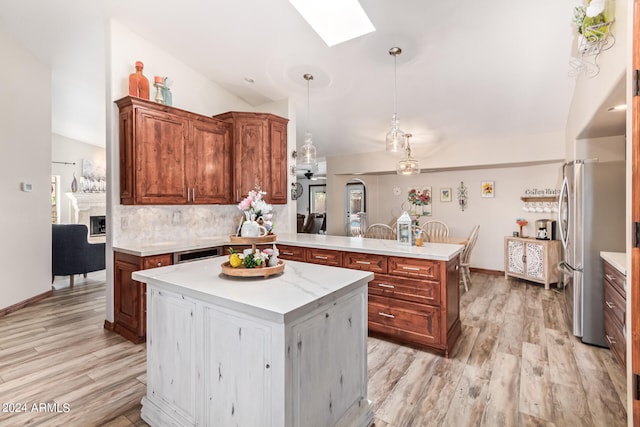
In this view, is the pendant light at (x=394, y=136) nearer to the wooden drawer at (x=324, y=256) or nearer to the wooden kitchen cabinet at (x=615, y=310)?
the wooden drawer at (x=324, y=256)

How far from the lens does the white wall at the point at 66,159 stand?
6797 millimetres

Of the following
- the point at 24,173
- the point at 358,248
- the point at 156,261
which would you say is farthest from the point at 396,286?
the point at 24,173

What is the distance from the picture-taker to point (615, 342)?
2.35m

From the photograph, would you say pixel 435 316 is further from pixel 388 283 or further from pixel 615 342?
pixel 615 342

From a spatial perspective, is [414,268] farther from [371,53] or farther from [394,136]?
[371,53]

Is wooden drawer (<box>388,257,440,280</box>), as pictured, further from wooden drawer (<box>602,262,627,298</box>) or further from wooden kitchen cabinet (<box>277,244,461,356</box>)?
wooden drawer (<box>602,262,627,298</box>)

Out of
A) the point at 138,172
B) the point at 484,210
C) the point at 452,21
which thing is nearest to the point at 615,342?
the point at 452,21

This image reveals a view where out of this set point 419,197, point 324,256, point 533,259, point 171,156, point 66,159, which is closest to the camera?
point 324,256

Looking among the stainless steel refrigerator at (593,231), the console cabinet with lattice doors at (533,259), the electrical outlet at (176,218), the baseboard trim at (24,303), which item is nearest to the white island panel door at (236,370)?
the electrical outlet at (176,218)

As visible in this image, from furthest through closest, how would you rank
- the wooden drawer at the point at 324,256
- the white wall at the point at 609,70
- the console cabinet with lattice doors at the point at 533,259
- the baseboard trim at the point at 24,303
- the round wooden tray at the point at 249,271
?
1. the console cabinet with lattice doors at the point at 533,259
2. the baseboard trim at the point at 24,303
3. the wooden drawer at the point at 324,256
4. the round wooden tray at the point at 249,271
5. the white wall at the point at 609,70

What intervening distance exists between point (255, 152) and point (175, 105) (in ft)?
3.80

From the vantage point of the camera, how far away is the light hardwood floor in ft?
6.14

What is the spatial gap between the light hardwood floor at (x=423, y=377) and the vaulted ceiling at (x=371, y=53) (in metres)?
2.73

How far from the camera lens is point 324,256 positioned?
323 cm
